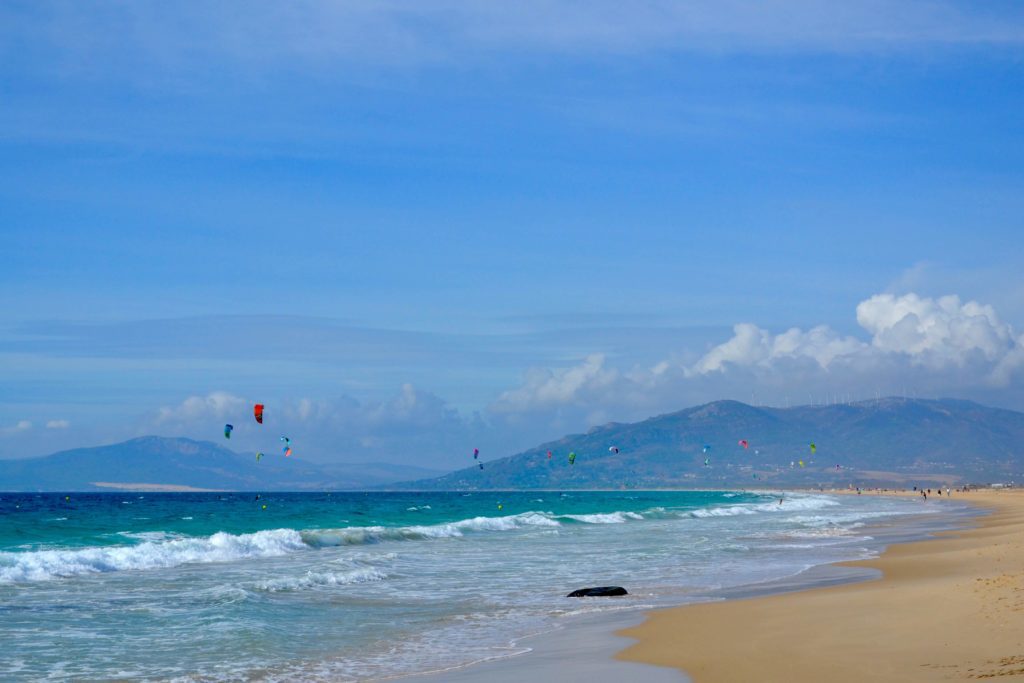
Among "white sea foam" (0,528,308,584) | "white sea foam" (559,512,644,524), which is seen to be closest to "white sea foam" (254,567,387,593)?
"white sea foam" (0,528,308,584)

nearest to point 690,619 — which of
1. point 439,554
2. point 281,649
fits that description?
point 281,649

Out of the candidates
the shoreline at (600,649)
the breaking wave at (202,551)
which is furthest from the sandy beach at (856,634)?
the breaking wave at (202,551)

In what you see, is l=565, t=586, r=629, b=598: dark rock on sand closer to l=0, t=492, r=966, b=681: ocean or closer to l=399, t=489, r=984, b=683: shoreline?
l=0, t=492, r=966, b=681: ocean

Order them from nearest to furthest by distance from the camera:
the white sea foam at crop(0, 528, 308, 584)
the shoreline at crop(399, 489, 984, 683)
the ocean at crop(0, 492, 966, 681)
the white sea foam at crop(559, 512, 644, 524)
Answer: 1. the shoreline at crop(399, 489, 984, 683)
2. the ocean at crop(0, 492, 966, 681)
3. the white sea foam at crop(0, 528, 308, 584)
4. the white sea foam at crop(559, 512, 644, 524)

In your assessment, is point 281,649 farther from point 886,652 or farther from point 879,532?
point 879,532

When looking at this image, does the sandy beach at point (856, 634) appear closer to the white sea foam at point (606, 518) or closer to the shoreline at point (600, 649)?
the shoreline at point (600, 649)

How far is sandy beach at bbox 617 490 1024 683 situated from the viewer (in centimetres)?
1318

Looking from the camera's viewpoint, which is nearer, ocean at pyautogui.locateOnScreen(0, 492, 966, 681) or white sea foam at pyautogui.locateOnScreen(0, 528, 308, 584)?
ocean at pyautogui.locateOnScreen(0, 492, 966, 681)

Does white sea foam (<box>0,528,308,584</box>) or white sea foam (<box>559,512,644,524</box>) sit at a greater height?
white sea foam (<box>0,528,308,584</box>)

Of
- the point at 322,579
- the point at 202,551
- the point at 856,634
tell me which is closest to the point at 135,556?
the point at 202,551

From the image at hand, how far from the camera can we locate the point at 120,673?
15.4m

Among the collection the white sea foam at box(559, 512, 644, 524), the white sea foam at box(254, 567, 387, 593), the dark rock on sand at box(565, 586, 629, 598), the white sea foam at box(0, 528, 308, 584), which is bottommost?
the white sea foam at box(559, 512, 644, 524)

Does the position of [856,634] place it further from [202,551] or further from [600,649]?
[202,551]

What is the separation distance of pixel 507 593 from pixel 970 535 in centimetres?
2929
